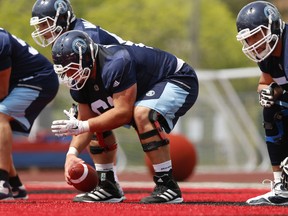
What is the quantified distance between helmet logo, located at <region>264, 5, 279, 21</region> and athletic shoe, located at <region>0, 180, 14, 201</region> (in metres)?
2.78

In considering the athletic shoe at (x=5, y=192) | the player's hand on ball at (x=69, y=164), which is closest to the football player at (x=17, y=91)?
the athletic shoe at (x=5, y=192)

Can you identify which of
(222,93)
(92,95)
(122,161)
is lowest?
(122,161)

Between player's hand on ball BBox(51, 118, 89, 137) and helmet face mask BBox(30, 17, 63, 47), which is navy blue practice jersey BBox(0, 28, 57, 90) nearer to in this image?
helmet face mask BBox(30, 17, 63, 47)

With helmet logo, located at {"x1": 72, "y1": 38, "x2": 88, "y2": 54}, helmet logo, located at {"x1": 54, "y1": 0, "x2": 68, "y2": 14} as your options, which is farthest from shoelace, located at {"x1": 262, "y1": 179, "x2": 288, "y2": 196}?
helmet logo, located at {"x1": 54, "y1": 0, "x2": 68, "y2": 14}

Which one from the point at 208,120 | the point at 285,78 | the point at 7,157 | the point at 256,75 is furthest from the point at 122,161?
the point at 285,78

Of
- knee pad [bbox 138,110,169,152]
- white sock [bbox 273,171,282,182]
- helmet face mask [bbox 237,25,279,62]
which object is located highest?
helmet face mask [bbox 237,25,279,62]

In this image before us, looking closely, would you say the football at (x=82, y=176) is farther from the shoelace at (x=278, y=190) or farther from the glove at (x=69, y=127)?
the shoelace at (x=278, y=190)

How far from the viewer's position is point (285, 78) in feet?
21.9

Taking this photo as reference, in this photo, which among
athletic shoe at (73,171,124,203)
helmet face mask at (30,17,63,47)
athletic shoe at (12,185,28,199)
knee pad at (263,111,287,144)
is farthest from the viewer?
athletic shoe at (12,185,28,199)

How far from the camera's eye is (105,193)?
730 cm

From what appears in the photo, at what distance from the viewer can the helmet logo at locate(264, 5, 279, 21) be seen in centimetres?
662

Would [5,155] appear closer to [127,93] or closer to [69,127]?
[69,127]

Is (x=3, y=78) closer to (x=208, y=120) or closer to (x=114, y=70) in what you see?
(x=114, y=70)

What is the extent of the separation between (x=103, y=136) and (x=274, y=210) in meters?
1.95
